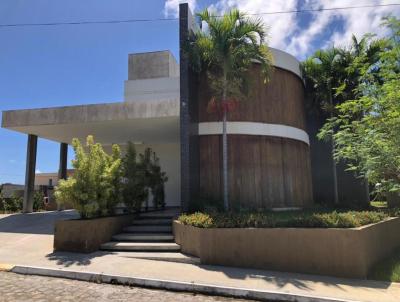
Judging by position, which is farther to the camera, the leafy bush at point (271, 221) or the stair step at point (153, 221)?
the stair step at point (153, 221)

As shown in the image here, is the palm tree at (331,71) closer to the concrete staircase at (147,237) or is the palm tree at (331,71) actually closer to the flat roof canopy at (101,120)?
the flat roof canopy at (101,120)

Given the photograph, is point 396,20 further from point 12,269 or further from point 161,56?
point 161,56

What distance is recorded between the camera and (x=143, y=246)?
33.2 feet

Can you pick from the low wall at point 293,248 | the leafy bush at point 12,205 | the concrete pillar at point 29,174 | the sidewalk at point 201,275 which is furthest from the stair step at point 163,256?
the leafy bush at point 12,205

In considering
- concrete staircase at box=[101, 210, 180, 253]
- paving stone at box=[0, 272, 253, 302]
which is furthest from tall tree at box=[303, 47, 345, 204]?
paving stone at box=[0, 272, 253, 302]

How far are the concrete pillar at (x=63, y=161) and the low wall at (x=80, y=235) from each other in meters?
10.4

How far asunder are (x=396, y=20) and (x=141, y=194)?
9587 mm

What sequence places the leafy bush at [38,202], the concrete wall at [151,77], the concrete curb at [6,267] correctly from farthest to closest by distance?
1. the concrete wall at [151,77]
2. the leafy bush at [38,202]
3. the concrete curb at [6,267]

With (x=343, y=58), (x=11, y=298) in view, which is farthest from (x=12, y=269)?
(x=343, y=58)

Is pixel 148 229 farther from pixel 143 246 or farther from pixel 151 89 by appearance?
pixel 151 89

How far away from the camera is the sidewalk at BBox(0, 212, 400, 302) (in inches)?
274

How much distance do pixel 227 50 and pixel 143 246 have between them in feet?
21.1

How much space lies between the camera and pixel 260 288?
23.2 ft

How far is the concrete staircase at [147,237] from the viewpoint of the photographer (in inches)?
397
